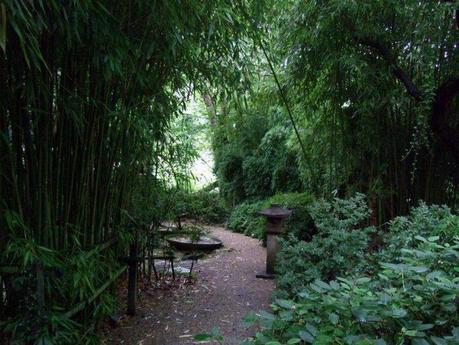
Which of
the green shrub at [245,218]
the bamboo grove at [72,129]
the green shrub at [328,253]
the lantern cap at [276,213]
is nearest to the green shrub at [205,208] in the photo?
the green shrub at [245,218]

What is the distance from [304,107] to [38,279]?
118 inches

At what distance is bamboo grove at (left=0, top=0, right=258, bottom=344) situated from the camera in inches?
58.0

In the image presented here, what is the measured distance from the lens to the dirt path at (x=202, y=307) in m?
2.51

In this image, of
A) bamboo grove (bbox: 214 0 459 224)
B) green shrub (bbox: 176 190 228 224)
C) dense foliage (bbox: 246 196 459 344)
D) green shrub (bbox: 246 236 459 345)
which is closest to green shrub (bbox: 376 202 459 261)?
bamboo grove (bbox: 214 0 459 224)

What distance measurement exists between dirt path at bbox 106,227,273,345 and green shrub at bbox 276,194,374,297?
1.61ft

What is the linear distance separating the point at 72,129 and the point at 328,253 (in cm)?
173

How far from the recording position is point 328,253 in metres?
2.51

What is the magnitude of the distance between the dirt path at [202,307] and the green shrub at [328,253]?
49cm

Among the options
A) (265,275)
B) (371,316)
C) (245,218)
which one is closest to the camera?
(371,316)

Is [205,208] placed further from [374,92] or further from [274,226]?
[374,92]

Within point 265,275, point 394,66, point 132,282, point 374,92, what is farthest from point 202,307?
point 394,66

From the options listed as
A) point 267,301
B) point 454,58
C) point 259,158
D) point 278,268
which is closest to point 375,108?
point 454,58

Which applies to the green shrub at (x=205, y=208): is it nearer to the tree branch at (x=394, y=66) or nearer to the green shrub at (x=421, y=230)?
the tree branch at (x=394, y=66)

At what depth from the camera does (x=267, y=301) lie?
317cm
